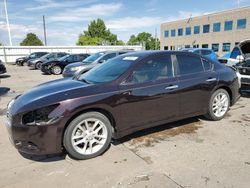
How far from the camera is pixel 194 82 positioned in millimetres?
4453

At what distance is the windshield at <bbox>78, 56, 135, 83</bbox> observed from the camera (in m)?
3.92

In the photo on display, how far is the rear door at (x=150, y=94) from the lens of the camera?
12.3 ft

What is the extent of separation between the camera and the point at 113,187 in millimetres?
2812

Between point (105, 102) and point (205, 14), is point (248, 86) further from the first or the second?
point (205, 14)

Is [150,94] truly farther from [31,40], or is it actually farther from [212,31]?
[31,40]

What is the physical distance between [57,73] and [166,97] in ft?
42.8

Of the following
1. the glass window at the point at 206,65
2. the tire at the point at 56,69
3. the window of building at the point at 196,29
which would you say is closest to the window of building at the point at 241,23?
the window of building at the point at 196,29

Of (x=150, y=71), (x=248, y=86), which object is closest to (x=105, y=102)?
(x=150, y=71)

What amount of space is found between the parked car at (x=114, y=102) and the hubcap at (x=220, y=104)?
0.03 metres

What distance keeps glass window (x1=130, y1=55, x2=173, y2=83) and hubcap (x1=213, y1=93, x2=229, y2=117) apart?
1435 millimetres

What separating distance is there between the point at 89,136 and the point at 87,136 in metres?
0.03

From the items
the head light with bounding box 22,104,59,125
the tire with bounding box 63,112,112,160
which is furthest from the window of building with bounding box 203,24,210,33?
the head light with bounding box 22,104,59,125

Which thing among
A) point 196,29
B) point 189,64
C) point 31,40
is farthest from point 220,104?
point 31,40

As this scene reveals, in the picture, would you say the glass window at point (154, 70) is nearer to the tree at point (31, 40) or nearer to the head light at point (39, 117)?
the head light at point (39, 117)
